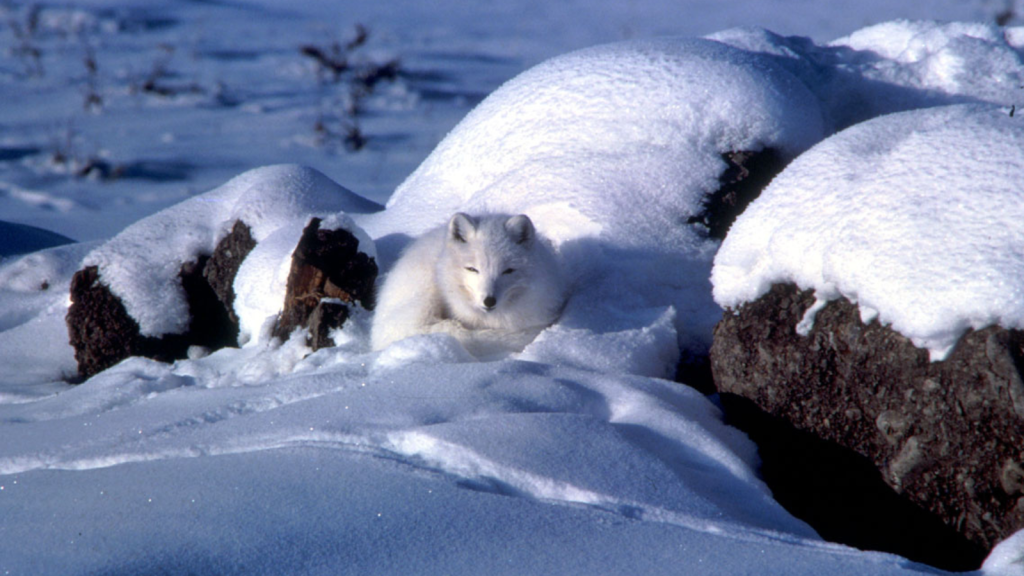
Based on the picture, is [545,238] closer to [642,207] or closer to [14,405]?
[642,207]

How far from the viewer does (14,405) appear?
4055 mm

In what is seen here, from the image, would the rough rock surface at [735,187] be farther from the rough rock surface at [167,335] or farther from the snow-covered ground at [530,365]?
the rough rock surface at [167,335]

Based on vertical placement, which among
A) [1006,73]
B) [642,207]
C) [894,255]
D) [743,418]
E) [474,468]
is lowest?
[743,418]

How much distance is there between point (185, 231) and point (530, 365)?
→ 12.2 feet

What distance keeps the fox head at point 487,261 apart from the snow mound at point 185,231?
1.59 meters

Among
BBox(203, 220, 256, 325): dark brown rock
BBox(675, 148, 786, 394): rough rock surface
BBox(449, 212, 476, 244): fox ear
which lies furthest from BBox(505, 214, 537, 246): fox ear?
BBox(203, 220, 256, 325): dark brown rock

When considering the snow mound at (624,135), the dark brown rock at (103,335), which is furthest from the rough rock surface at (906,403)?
the dark brown rock at (103,335)

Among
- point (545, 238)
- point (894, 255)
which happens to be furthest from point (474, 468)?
point (545, 238)

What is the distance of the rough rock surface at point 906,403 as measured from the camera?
2.40 m

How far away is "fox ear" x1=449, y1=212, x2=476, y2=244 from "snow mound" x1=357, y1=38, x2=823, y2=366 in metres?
0.59

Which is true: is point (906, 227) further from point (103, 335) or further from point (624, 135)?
point (103, 335)

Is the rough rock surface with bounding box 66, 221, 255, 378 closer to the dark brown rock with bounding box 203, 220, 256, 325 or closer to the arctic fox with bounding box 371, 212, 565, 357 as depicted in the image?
the dark brown rock with bounding box 203, 220, 256, 325

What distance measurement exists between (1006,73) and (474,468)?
15.4 feet

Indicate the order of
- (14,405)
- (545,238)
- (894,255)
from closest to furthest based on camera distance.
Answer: (894,255), (14,405), (545,238)
